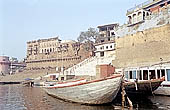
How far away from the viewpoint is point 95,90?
15.2 metres

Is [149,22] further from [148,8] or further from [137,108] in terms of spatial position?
[137,108]

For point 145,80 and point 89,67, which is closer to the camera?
point 145,80

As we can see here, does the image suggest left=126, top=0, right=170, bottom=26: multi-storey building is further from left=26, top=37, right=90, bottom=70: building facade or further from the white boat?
left=26, top=37, right=90, bottom=70: building facade

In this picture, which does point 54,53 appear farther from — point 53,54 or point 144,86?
point 144,86

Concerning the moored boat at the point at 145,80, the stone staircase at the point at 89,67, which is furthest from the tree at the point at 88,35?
the moored boat at the point at 145,80

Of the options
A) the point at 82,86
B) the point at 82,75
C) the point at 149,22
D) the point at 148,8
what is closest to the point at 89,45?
the point at 82,75

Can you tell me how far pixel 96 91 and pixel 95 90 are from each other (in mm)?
104

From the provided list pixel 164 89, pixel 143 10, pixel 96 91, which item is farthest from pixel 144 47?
pixel 96 91

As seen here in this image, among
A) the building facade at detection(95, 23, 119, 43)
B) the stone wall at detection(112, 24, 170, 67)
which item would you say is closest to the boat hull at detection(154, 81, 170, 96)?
the stone wall at detection(112, 24, 170, 67)

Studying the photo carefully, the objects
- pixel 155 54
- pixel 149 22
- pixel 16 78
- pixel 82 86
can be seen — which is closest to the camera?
pixel 82 86

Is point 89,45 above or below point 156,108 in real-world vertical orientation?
above

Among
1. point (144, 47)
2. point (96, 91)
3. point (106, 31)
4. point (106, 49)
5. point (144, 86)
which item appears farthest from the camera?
point (106, 31)

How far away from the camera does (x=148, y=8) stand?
37000mm

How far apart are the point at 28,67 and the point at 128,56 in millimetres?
49003
